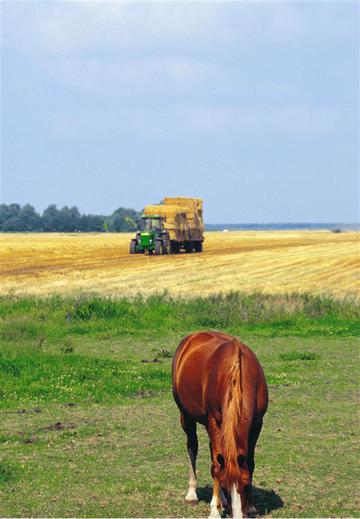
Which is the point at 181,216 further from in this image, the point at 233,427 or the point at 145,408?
the point at 233,427

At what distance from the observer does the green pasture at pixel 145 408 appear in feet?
35.9

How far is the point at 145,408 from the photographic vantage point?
53.9 feet

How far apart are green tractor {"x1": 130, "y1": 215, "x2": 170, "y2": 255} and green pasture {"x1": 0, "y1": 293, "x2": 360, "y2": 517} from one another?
3515cm

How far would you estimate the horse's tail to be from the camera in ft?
26.6

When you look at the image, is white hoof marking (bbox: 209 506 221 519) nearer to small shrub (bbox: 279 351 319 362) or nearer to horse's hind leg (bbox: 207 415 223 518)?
horse's hind leg (bbox: 207 415 223 518)

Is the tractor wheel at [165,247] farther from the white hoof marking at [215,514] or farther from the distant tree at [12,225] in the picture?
the distant tree at [12,225]

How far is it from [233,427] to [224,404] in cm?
39

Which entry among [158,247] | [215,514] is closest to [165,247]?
[158,247]

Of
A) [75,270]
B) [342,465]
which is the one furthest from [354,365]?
[75,270]

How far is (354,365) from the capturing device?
21281mm

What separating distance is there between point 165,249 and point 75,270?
48.8 ft

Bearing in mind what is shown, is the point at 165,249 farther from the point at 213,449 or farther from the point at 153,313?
the point at 213,449

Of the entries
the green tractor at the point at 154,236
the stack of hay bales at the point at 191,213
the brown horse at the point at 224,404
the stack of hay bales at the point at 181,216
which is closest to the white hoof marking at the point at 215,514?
the brown horse at the point at 224,404

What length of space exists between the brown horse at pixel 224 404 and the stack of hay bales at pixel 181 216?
55.8 meters
